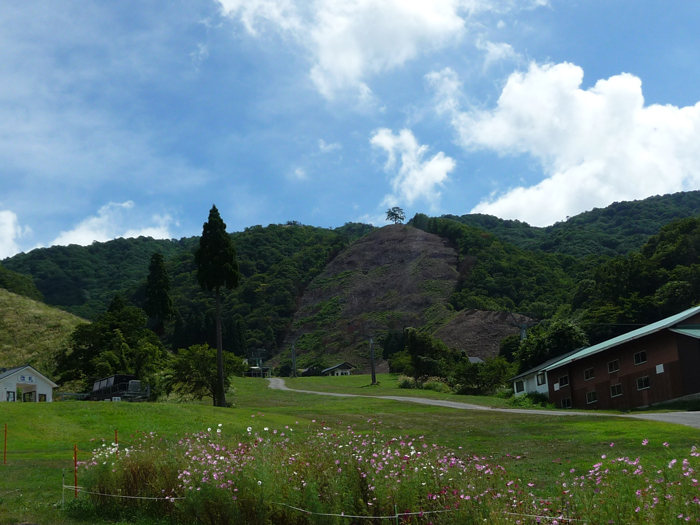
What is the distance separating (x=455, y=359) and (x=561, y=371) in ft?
109

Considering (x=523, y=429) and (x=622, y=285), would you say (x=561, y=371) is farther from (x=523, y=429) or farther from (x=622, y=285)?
(x=622, y=285)

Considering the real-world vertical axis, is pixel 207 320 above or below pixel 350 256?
below

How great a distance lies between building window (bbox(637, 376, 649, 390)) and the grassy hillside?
59.1 m

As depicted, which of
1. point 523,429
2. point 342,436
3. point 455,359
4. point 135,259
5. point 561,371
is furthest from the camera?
point 135,259

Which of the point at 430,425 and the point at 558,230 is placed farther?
the point at 558,230

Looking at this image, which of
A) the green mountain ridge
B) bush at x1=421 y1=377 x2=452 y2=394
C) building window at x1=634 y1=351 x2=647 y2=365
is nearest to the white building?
bush at x1=421 y1=377 x2=452 y2=394

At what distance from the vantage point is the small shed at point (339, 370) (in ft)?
383

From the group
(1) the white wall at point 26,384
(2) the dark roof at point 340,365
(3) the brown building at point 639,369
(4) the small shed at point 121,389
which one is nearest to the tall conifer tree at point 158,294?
(2) the dark roof at point 340,365

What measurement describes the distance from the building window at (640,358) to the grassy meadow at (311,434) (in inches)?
Result: 368

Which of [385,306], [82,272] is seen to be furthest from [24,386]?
[82,272]

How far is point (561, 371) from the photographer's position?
1939 inches

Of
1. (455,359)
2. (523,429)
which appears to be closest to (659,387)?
(523,429)

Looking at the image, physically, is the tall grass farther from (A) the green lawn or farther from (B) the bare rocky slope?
(B) the bare rocky slope

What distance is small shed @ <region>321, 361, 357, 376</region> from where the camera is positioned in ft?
383
